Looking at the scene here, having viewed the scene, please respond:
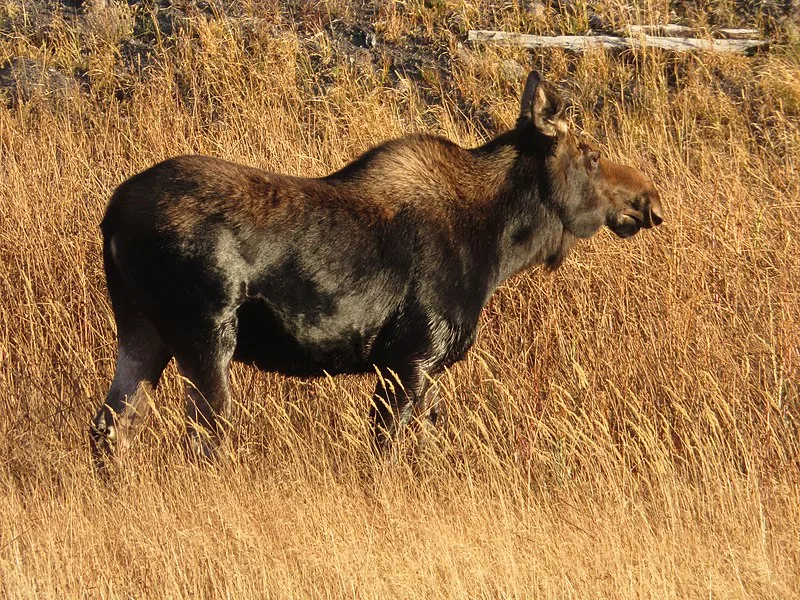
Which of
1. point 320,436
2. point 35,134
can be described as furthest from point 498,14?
point 320,436

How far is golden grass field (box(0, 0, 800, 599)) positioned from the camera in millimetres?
4918

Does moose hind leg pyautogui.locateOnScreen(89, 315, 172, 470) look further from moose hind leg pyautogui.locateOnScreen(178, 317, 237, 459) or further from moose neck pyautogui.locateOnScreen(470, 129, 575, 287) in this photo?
moose neck pyautogui.locateOnScreen(470, 129, 575, 287)

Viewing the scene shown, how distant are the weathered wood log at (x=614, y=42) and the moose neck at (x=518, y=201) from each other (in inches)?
189

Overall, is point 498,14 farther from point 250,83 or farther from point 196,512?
point 196,512

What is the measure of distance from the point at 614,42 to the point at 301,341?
6.56m

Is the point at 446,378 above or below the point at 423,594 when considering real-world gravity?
below

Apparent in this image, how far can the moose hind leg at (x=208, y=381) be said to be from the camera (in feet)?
18.4

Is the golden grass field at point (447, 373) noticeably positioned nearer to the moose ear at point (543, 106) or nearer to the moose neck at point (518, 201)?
the moose neck at point (518, 201)

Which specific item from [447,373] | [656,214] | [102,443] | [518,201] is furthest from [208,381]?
[656,214]

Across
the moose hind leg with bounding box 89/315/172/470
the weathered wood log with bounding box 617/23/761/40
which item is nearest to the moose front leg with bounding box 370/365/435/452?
the moose hind leg with bounding box 89/315/172/470

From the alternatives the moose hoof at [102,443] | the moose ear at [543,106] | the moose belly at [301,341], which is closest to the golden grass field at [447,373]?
the moose hoof at [102,443]

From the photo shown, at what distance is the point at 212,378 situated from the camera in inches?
223

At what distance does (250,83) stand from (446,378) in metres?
4.64

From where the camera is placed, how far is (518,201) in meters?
6.71
